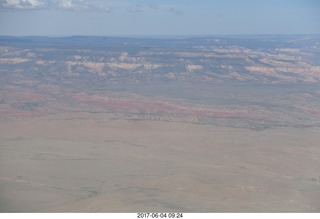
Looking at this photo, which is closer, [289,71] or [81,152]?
[81,152]

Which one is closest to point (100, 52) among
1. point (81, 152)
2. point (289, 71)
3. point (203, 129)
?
point (289, 71)

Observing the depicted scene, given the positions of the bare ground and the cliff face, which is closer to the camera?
the bare ground

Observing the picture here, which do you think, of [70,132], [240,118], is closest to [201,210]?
[70,132]

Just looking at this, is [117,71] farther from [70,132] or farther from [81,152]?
[81,152]

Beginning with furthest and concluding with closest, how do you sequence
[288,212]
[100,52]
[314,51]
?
1. [314,51]
2. [100,52]
3. [288,212]

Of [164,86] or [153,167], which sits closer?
[153,167]

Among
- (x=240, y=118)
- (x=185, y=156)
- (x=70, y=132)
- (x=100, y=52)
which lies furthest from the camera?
(x=100, y=52)

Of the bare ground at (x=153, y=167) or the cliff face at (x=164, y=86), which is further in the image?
the cliff face at (x=164, y=86)

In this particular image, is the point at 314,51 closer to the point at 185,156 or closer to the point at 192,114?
the point at 192,114

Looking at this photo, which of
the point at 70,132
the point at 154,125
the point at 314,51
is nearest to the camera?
the point at 70,132
